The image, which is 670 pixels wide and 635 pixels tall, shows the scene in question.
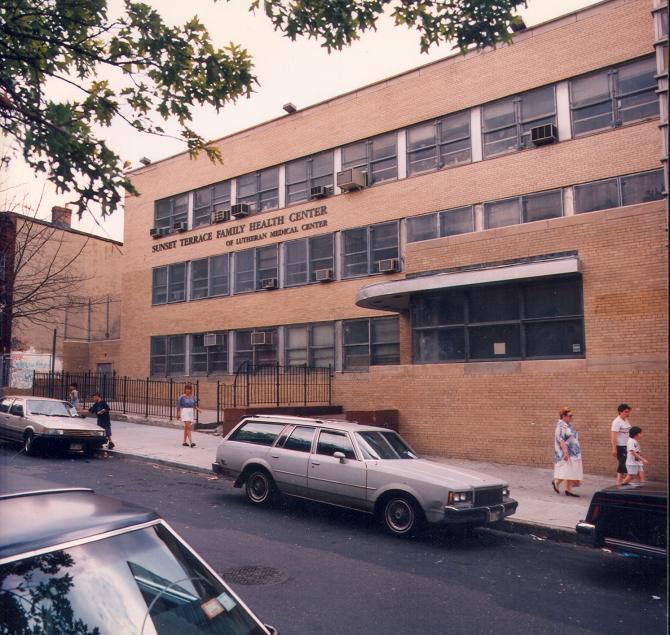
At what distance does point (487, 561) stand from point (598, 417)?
23.7ft

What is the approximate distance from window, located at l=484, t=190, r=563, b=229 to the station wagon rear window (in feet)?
38.0

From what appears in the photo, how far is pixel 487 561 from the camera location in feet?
25.1

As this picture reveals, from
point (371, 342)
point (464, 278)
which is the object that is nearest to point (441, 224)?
point (371, 342)

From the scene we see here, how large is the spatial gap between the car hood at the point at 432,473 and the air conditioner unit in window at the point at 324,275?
47.1 feet

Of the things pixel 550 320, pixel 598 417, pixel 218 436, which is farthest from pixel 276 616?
pixel 218 436

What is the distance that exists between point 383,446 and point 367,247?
1360cm

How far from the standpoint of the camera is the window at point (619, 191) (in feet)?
55.4

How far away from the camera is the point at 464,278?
49.9ft

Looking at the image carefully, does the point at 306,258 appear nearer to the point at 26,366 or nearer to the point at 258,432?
the point at 258,432

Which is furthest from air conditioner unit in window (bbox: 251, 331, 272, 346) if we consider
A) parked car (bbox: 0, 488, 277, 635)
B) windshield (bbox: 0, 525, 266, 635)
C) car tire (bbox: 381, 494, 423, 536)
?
windshield (bbox: 0, 525, 266, 635)

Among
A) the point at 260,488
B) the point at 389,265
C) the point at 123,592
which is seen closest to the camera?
the point at 123,592

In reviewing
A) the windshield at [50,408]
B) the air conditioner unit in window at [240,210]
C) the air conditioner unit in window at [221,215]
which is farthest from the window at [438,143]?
the windshield at [50,408]

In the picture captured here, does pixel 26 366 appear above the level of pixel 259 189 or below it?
below

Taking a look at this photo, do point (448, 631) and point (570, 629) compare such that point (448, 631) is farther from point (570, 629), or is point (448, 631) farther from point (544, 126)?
point (544, 126)
